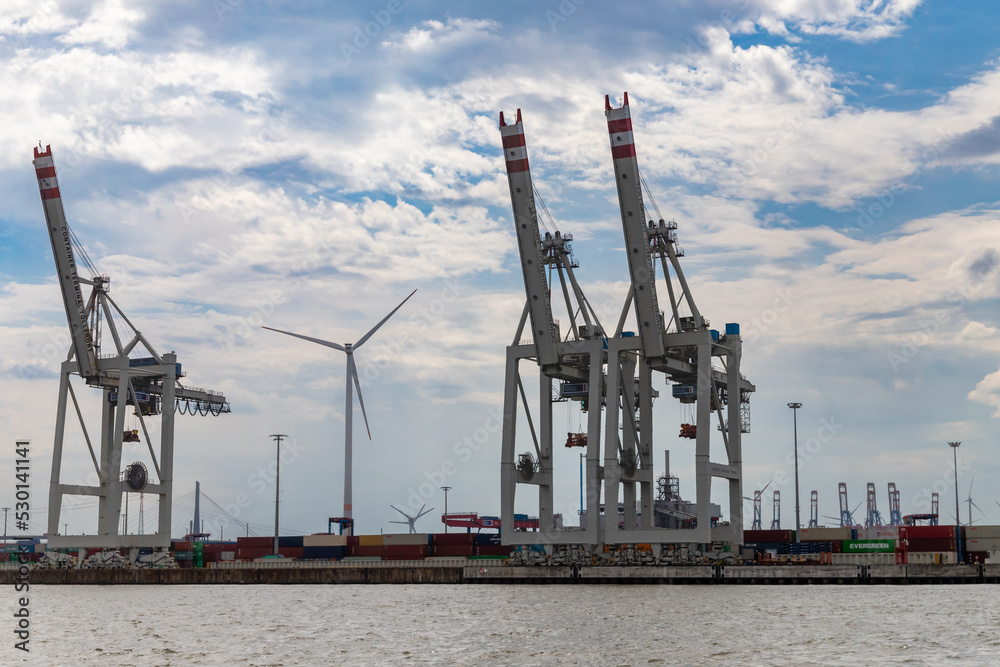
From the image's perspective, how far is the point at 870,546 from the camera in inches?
3376

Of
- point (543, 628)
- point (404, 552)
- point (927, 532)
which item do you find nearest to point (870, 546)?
point (927, 532)

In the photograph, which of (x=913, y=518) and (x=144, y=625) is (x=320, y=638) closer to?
(x=144, y=625)

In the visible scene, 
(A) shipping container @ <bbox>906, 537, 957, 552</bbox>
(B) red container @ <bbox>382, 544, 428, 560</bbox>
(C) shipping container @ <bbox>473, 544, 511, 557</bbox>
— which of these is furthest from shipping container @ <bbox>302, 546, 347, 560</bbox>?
(A) shipping container @ <bbox>906, 537, 957, 552</bbox>

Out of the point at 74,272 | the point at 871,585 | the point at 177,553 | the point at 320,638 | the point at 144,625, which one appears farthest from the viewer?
the point at 177,553

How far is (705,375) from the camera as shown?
72188 millimetres

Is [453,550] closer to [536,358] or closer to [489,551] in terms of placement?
[489,551]

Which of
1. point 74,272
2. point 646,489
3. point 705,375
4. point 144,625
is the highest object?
point 74,272

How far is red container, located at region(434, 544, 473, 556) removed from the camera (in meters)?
97.4

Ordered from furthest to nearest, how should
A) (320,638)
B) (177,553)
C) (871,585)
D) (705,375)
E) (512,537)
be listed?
(177,553)
(512,537)
(705,375)
(871,585)
(320,638)

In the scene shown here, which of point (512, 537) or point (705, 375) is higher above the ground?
point (705, 375)

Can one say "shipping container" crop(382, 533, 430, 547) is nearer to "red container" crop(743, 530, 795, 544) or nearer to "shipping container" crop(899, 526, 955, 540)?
"red container" crop(743, 530, 795, 544)

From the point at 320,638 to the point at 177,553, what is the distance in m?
66.8

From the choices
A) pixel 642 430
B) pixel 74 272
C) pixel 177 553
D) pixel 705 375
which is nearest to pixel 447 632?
pixel 705 375

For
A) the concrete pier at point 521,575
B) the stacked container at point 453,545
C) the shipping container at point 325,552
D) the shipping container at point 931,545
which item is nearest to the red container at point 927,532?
the shipping container at point 931,545
